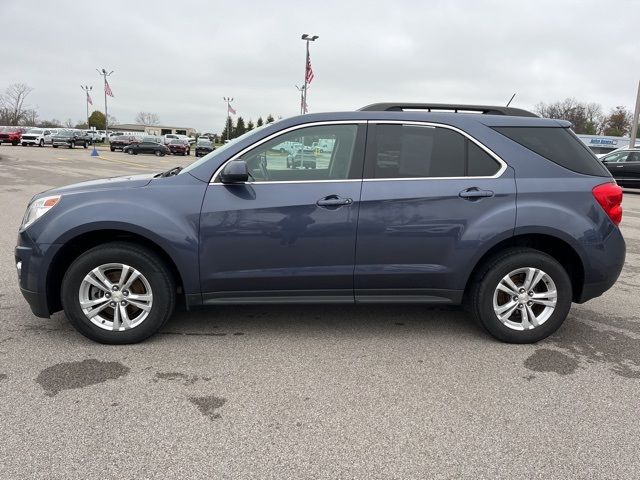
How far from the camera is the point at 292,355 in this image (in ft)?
12.5

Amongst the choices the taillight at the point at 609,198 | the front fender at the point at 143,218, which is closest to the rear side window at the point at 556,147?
the taillight at the point at 609,198

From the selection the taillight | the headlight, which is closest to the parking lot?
the headlight

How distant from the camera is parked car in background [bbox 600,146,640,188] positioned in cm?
1864

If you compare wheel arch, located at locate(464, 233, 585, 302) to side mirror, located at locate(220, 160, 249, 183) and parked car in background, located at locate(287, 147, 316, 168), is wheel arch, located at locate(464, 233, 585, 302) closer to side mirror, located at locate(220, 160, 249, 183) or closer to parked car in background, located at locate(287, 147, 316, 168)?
parked car in background, located at locate(287, 147, 316, 168)

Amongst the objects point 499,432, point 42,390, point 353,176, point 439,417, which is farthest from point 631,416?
point 42,390

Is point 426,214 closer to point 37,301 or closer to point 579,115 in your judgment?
point 37,301

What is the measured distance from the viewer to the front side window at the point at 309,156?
392 centimetres

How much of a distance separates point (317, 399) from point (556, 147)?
270cm

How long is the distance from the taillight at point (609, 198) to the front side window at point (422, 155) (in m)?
0.80

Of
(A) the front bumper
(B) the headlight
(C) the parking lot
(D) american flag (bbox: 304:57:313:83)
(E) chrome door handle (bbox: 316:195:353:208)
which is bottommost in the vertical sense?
(C) the parking lot

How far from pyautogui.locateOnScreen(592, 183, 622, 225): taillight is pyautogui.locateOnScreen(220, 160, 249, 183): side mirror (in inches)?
105

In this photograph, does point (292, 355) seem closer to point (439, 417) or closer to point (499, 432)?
point (439, 417)

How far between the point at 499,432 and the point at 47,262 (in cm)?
324

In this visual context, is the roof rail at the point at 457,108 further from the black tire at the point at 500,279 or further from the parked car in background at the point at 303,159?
the black tire at the point at 500,279
